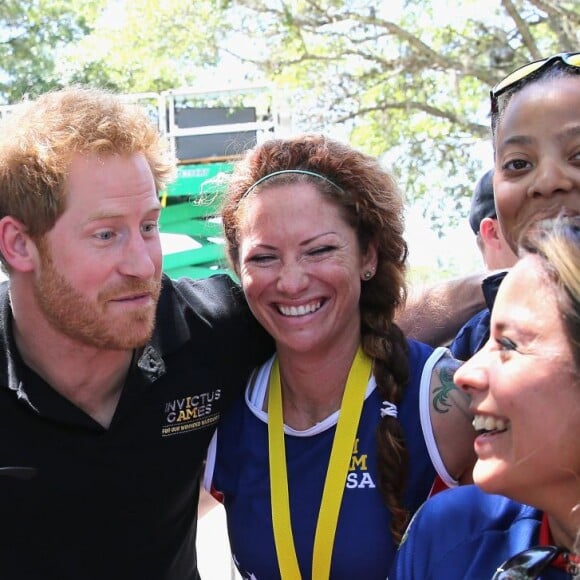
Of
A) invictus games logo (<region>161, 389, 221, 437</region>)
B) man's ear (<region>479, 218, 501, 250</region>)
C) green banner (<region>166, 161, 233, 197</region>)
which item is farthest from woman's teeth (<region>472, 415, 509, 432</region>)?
green banner (<region>166, 161, 233, 197</region>)

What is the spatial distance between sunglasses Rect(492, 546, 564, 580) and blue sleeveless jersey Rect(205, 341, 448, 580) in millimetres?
790

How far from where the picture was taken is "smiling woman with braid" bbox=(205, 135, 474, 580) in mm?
2535

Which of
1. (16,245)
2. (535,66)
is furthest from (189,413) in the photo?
(535,66)

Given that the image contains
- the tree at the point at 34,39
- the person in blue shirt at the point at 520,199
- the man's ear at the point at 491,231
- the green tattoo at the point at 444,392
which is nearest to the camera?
the person in blue shirt at the point at 520,199

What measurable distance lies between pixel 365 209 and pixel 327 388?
61cm

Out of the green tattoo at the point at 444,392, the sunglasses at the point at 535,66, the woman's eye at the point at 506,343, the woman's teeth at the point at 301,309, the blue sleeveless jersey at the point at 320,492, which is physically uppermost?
the sunglasses at the point at 535,66

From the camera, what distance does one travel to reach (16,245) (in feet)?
9.39

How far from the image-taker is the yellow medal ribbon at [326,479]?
250cm

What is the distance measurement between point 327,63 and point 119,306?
10756 millimetres

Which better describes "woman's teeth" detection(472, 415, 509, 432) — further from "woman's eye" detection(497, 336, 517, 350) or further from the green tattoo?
the green tattoo

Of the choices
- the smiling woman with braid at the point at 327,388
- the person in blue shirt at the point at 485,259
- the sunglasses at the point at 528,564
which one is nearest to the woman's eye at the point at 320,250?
the smiling woman with braid at the point at 327,388

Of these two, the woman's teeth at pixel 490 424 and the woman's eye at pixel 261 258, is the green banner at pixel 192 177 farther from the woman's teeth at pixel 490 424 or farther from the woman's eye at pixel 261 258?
the woman's teeth at pixel 490 424

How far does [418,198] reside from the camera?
1441 cm

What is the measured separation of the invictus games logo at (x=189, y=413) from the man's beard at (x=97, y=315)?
0.82 feet
